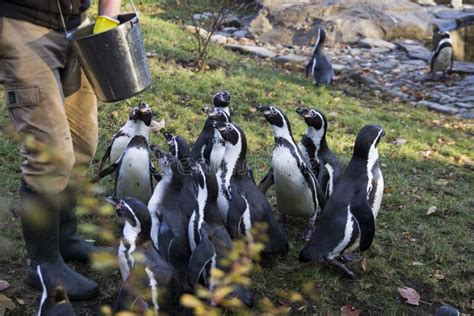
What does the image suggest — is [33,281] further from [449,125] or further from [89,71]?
[449,125]

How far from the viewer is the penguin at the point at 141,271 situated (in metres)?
2.75

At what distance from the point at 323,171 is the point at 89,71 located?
237 centimetres

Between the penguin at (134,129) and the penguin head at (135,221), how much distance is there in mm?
1469

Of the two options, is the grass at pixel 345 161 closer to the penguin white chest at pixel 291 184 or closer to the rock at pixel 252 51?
the penguin white chest at pixel 291 184

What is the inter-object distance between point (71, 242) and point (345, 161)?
366 centimetres

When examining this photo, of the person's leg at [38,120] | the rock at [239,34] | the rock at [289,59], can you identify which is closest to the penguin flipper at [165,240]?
the person's leg at [38,120]

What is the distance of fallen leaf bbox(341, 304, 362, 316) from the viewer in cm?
342

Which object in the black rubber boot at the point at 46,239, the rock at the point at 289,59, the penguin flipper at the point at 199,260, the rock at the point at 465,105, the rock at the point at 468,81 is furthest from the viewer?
the rock at the point at 289,59

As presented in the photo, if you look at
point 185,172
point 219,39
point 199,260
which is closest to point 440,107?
point 219,39

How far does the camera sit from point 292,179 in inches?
169

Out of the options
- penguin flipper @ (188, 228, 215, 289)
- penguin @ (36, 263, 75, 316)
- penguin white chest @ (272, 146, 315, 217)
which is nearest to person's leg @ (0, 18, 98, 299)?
penguin @ (36, 263, 75, 316)

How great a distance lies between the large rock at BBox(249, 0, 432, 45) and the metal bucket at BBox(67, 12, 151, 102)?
1164 cm

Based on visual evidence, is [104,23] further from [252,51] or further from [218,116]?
[252,51]

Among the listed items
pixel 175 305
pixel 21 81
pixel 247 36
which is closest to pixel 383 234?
pixel 175 305
